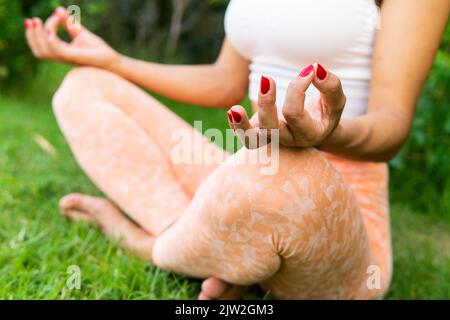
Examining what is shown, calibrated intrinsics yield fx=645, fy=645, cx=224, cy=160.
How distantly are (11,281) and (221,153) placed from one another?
553 millimetres

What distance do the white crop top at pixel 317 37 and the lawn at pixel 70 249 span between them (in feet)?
1.59

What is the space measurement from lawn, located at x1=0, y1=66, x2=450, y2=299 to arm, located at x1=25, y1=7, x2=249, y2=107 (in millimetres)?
404

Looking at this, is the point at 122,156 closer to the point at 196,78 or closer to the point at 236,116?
the point at 196,78

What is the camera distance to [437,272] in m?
1.72

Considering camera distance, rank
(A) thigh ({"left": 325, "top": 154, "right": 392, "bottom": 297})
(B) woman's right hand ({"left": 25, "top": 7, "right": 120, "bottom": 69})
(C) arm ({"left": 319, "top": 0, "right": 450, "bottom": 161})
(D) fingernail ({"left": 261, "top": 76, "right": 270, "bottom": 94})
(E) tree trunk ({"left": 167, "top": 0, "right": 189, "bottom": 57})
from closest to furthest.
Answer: (D) fingernail ({"left": 261, "top": 76, "right": 270, "bottom": 94}), (C) arm ({"left": 319, "top": 0, "right": 450, "bottom": 161}), (A) thigh ({"left": 325, "top": 154, "right": 392, "bottom": 297}), (B) woman's right hand ({"left": 25, "top": 7, "right": 120, "bottom": 69}), (E) tree trunk ({"left": 167, "top": 0, "right": 189, "bottom": 57})

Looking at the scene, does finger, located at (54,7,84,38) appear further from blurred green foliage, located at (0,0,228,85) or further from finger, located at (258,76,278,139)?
→ blurred green foliage, located at (0,0,228,85)

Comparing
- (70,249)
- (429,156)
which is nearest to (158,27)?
(429,156)

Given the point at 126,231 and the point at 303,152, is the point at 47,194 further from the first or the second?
the point at 303,152

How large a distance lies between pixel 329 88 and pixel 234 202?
→ 288 millimetres

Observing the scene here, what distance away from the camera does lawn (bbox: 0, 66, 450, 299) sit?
1324 mm

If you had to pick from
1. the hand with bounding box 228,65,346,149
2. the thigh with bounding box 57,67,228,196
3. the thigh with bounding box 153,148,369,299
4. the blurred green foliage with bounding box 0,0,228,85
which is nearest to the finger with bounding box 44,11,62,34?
the thigh with bounding box 57,67,228,196

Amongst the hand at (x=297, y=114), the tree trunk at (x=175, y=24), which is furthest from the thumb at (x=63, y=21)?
the tree trunk at (x=175, y=24)

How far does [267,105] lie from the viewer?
0.80 metres

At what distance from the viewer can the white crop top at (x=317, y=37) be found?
1292mm
